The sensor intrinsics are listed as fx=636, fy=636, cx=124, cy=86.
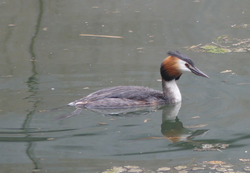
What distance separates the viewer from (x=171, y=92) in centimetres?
858

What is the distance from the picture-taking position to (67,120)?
7.85 meters

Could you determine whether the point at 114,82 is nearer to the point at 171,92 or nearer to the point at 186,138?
the point at 171,92

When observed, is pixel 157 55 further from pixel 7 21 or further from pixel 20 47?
pixel 7 21

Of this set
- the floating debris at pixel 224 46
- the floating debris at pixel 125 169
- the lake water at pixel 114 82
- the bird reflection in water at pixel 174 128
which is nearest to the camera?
the floating debris at pixel 125 169

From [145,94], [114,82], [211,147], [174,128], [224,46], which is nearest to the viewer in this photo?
[211,147]

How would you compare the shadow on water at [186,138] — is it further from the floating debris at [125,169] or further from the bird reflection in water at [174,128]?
the floating debris at [125,169]

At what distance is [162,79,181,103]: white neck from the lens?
8555mm

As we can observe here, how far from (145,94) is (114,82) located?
2.69ft

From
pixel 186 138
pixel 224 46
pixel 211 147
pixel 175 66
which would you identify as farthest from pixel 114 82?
pixel 211 147

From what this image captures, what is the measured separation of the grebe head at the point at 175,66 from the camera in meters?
8.62

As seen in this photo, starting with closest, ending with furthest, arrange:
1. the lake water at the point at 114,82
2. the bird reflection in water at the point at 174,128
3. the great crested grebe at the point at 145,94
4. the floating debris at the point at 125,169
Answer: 1. the floating debris at the point at 125,169
2. the lake water at the point at 114,82
3. the bird reflection in water at the point at 174,128
4. the great crested grebe at the point at 145,94

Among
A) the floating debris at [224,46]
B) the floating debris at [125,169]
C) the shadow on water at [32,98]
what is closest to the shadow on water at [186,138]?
the floating debris at [125,169]

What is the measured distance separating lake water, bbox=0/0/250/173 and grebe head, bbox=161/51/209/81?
1.17 ft

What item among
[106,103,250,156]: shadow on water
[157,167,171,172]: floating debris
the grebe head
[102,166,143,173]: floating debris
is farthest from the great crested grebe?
[157,167,171,172]: floating debris
